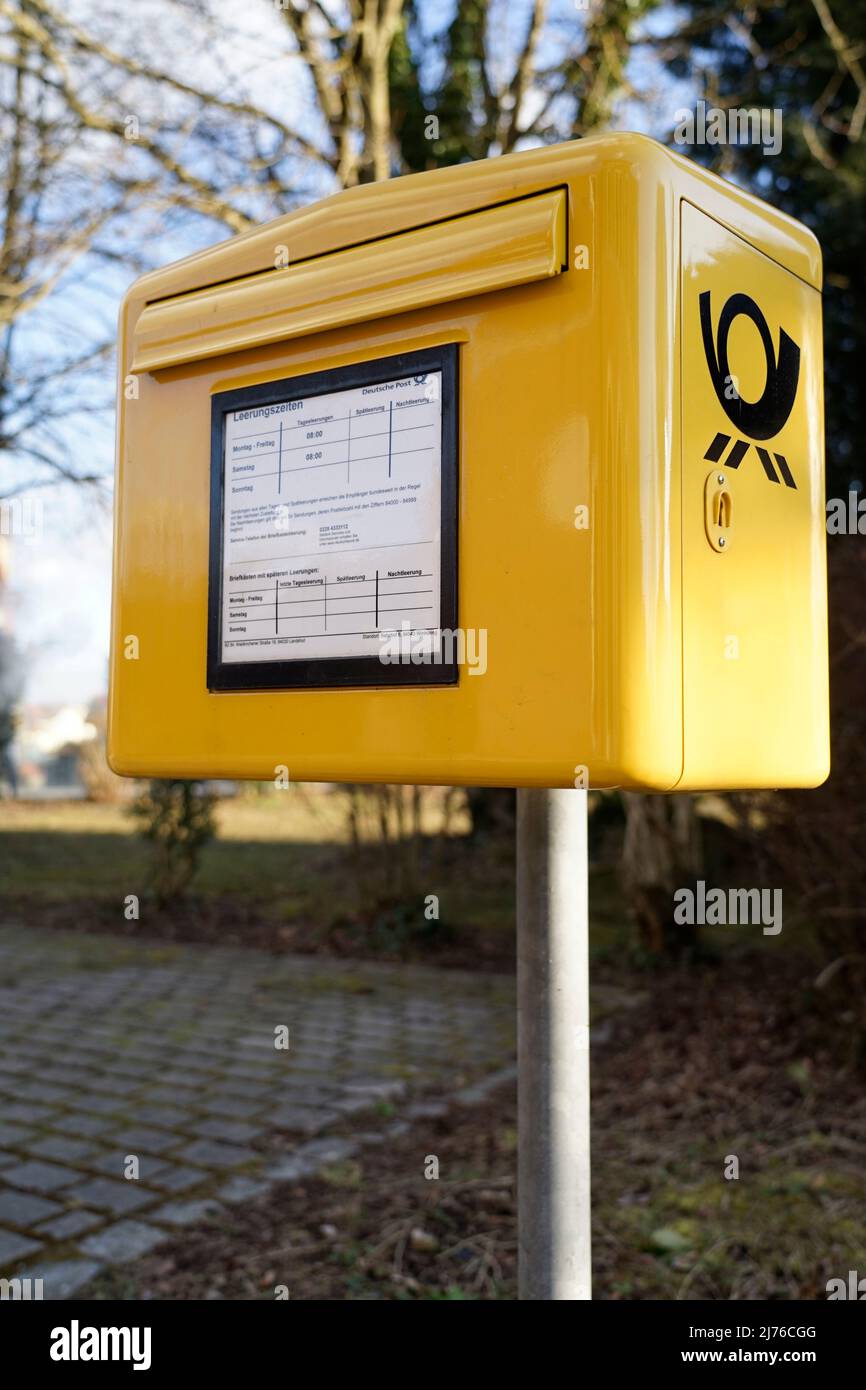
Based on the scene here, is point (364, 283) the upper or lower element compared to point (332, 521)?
upper

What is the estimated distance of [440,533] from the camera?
1271 millimetres

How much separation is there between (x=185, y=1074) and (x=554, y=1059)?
320cm

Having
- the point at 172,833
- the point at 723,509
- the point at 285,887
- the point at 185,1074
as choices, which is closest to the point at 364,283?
the point at 723,509

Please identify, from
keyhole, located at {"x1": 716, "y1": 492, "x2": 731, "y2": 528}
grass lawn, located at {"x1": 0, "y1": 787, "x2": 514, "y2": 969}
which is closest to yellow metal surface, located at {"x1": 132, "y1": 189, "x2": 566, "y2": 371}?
keyhole, located at {"x1": 716, "y1": 492, "x2": 731, "y2": 528}

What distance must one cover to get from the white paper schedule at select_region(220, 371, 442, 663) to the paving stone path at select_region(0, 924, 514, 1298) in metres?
1.95

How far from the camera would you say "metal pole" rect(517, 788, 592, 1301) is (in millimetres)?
1514

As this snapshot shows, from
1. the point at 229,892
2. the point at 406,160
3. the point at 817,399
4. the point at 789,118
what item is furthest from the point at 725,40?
the point at 817,399

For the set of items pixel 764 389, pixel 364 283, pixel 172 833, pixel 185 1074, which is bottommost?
pixel 185 1074

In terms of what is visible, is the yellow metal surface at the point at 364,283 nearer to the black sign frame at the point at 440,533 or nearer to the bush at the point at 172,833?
the black sign frame at the point at 440,533

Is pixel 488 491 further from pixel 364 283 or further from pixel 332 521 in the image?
pixel 364 283

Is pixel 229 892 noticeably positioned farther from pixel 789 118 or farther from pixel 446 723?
pixel 446 723

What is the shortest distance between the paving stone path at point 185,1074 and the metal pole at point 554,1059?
1544mm

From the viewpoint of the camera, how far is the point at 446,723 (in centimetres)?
126

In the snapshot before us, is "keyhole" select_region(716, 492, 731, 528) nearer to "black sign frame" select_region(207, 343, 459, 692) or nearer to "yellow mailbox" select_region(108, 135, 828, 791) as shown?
"yellow mailbox" select_region(108, 135, 828, 791)
